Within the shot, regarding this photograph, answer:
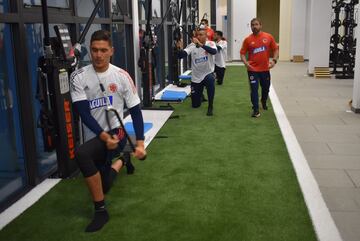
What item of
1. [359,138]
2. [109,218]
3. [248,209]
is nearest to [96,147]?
[109,218]

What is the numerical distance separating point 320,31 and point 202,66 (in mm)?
5390

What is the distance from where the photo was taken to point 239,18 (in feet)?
55.5

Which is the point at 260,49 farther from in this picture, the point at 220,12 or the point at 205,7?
the point at 220,12

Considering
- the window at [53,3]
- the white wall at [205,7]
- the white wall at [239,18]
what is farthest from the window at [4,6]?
the white wall at [205,7]

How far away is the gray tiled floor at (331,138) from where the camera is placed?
339 cm

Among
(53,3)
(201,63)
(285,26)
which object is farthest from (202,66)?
(285,26)

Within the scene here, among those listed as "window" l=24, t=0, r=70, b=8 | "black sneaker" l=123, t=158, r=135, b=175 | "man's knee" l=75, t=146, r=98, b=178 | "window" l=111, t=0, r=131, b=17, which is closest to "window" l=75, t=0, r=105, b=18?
"window" l=24, t=0, r=70, b=8

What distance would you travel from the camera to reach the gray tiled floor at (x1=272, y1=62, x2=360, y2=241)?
339 cm

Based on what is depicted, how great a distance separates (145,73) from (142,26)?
148 cm

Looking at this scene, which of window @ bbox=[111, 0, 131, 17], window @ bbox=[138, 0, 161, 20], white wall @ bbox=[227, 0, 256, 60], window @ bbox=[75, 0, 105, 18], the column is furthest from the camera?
white wall @ bbox=[227, 0, 256, 60]

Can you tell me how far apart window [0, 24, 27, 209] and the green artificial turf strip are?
33cm

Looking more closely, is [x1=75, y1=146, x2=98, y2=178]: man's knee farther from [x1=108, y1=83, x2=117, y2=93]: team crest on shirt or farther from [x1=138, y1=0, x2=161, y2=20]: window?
[x1=138, y1=0, x2=161, y2=20]: window

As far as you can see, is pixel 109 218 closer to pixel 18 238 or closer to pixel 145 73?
pixel 18 238

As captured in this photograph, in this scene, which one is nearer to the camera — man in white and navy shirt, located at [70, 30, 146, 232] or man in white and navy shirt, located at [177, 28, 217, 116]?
man in white and navy shirt, located at [70, 30, 146, 232]
